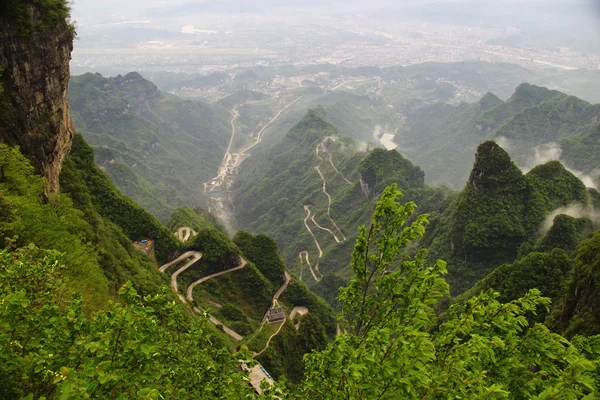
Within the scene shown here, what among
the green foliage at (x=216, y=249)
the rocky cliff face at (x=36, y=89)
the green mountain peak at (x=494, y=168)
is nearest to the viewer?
the rocky cliff face at (x=36, y=89)

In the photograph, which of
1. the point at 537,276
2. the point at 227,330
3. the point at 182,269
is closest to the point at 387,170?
the point at 537,276

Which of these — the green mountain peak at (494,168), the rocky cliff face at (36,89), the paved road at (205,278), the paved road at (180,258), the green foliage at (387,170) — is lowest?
the paved road at (205,278)

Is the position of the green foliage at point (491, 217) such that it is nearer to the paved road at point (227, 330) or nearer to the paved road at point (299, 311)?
the paved road at point (299, 311)

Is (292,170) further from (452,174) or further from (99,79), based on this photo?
(99,79)

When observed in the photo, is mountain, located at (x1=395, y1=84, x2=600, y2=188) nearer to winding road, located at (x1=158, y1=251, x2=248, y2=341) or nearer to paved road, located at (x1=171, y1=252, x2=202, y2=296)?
winding road, located at (x1=158, y1=251, x2=248, y2=341)

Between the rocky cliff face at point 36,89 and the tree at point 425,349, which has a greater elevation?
the rocky cliff face at point 36,89

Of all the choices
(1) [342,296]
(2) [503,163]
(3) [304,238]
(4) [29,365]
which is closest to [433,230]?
(2) [503,163]

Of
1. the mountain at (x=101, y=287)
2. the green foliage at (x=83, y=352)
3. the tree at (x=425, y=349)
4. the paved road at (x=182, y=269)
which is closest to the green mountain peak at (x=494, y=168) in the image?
the mountain at (x=101, y=287)
